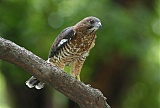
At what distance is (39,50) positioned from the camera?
30.5ft

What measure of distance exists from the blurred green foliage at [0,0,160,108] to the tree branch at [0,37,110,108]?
445 cm

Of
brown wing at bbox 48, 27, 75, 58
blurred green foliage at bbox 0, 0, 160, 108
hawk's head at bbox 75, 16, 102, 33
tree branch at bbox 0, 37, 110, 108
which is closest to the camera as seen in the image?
tree branch at bbox 0, 37, 110, 108

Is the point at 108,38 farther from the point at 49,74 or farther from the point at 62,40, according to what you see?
the point at 49,74

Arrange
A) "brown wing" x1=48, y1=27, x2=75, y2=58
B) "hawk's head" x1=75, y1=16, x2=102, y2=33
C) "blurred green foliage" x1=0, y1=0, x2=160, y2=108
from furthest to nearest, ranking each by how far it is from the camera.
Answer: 1. "blurred green foliage" x1=0, y1=0, x2=160, y2=108
2. "brown wing" x1=48, y1=27, x2=75, y2=58
3. "hawk's head" x1=75, y1=16, x2=102, y2=33

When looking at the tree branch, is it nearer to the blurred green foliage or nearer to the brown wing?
the brown wing

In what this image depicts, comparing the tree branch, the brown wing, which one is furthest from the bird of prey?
the tree branch

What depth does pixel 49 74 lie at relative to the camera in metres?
4.30

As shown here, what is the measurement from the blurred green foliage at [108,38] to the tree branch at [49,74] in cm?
445

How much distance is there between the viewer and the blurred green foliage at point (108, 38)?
29.8 ft

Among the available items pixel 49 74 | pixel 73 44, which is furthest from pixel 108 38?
pixel 49 74

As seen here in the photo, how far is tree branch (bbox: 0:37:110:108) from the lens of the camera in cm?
420

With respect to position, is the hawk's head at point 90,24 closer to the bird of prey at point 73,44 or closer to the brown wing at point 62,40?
the bird of prey at point 73,44

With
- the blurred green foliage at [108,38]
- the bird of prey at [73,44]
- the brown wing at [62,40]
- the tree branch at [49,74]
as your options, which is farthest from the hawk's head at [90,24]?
the blurred green foliage at [108,38]

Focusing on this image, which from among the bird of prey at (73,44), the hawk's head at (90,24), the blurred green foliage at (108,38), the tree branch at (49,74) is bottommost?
the tree branch at (49,74)
